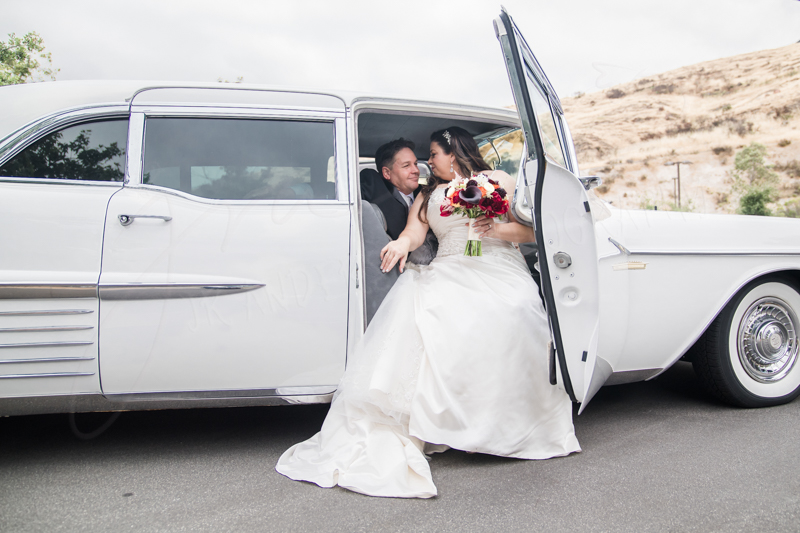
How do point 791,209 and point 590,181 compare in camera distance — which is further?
point 791,209

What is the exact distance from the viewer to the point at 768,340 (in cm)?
291

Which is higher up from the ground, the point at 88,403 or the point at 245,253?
the point at 245,253

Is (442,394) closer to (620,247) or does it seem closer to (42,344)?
(620,247)

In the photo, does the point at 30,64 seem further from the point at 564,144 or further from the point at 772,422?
the point at 772,422

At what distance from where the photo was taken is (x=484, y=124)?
3.39m

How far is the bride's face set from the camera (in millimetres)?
3242

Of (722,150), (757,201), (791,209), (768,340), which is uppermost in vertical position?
(722,150)

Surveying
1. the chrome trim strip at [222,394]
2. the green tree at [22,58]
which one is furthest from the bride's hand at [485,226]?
the green tree at [22,58]

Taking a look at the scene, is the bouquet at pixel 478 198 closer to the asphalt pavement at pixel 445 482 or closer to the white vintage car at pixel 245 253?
the white vintage car at pixel 245 253

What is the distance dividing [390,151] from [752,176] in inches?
1652

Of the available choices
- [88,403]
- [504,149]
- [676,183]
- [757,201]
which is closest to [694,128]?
[676,183]

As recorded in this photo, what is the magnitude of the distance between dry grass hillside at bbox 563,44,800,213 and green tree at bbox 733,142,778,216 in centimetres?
102

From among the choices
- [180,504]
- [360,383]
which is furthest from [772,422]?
[180,504]

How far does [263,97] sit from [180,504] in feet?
6.32
